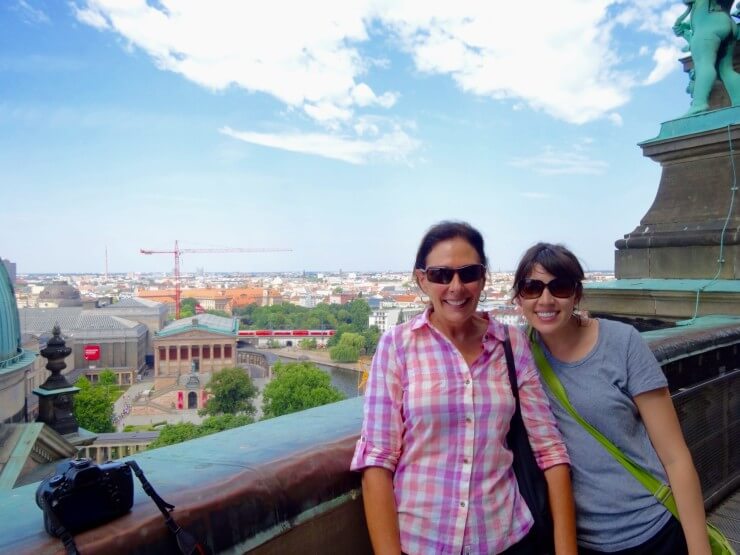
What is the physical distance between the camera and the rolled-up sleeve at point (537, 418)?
4.68 feet

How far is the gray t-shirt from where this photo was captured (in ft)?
4.72

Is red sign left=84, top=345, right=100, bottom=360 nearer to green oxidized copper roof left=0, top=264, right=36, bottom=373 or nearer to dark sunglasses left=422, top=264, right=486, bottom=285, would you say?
green oxidized copper roof left=0, top=264, right=36, bottom=373

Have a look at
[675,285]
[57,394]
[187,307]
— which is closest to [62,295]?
[187,307]

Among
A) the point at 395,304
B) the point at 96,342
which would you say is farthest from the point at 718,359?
the point at 395,304

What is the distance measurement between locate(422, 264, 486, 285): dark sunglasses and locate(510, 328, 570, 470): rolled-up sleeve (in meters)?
0.19

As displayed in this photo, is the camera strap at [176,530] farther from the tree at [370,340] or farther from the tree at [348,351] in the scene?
the tree at [348,351]

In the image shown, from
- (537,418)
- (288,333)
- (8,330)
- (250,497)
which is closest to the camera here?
(250,497)

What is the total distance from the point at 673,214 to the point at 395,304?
340 feet

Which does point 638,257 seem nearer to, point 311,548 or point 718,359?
point 718,359

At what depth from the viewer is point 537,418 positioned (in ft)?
4.71

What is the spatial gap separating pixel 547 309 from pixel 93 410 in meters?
39.6

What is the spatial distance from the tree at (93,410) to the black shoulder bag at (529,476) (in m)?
39.2

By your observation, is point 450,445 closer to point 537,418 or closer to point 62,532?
point 537,418

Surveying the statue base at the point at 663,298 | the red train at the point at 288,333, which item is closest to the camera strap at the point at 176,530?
the statue base at the point at 663,298
